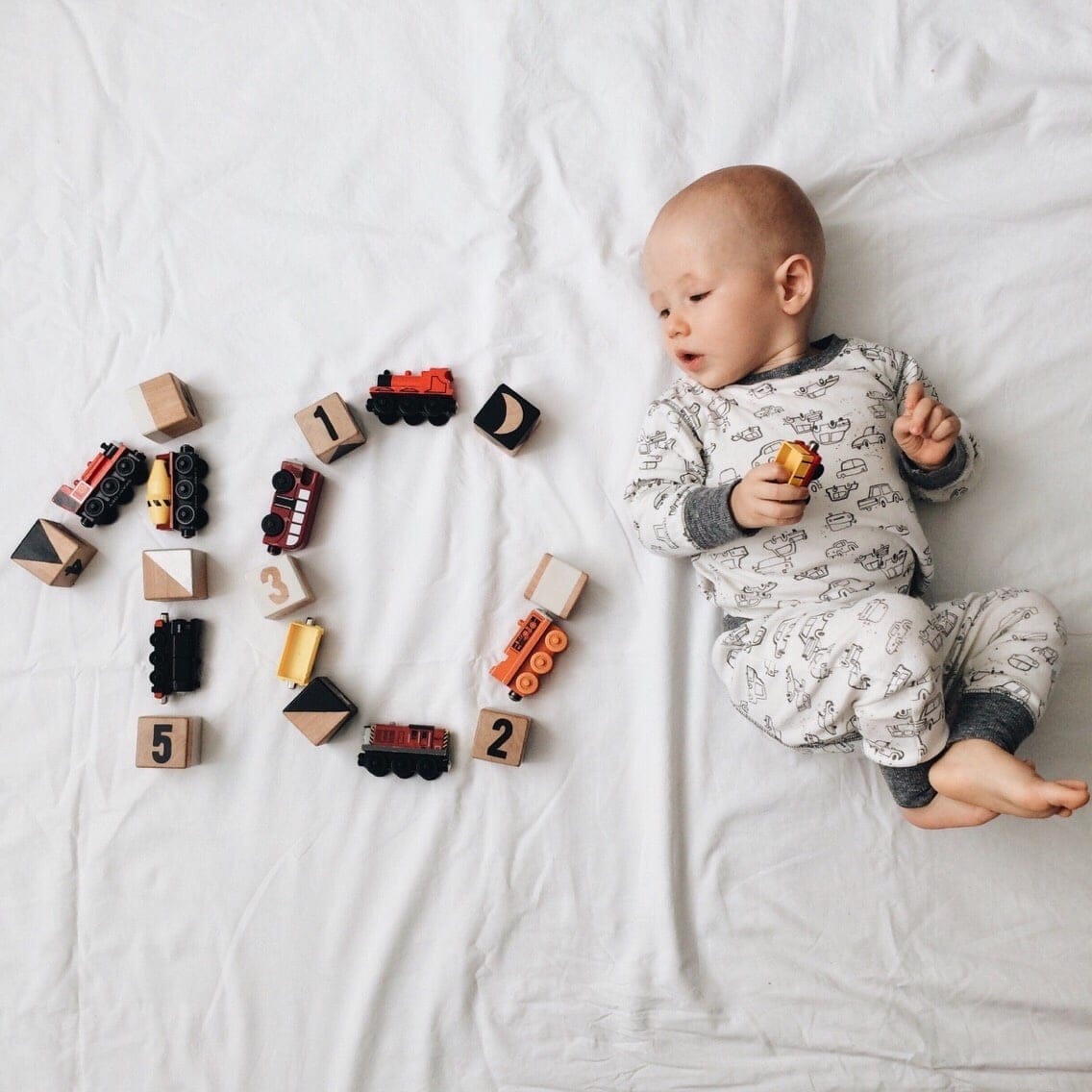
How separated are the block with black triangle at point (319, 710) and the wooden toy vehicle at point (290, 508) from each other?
163mm

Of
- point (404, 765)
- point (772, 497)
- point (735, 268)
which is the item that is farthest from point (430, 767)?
point (735, 268)

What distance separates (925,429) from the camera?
0.85 m

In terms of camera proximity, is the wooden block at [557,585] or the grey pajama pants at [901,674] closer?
the grey pajama pants at [901,674]

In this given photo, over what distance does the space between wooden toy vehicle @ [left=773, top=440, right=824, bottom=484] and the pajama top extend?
79 millimetres

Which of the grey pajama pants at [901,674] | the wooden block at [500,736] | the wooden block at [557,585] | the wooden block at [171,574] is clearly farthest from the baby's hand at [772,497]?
the wooden block at [171,574]

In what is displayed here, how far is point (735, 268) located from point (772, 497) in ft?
0.88

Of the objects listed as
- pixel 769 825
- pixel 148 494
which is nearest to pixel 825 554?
pixel 769 825

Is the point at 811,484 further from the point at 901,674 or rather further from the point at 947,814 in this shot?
the point at 947,814

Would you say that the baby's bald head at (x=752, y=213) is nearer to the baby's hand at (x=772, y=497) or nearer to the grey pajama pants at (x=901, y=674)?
the baby's hand at (x=772, y=497)

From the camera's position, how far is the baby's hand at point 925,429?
83 centimetres

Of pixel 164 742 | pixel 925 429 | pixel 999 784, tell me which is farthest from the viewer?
pixel 164 742

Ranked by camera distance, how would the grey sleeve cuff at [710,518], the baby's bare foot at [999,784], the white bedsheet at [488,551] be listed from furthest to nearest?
the white bedsheet at [488,551] → the grey sleeve cuff at [710,518] → the baby's bare foot at [999,784]

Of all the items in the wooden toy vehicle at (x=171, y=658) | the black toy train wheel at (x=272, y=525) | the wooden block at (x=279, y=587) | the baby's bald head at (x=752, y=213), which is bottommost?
the wooden toy vehicle at (x=171, y=658)

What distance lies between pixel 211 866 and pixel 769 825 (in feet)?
2.05
